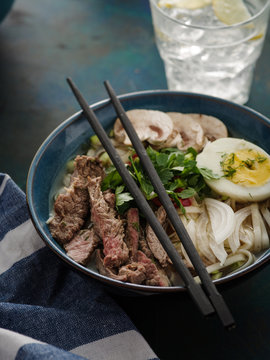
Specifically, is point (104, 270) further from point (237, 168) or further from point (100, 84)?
point (100, 84)

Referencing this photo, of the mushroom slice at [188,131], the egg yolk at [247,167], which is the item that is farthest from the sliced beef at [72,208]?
the egg yolk at [247,167]

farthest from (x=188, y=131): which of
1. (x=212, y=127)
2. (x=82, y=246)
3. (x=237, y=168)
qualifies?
(x=82, y=246)

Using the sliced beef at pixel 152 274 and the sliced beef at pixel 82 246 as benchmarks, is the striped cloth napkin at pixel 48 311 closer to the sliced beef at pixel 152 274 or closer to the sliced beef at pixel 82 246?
the sliced beef at pixel 82 246

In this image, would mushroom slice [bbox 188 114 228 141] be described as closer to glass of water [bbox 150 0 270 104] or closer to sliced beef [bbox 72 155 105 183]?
glass of water [bbox 150 0 270 104]

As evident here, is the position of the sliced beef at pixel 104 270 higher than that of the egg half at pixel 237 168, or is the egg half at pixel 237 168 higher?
the sliced beef at pixel 104 270

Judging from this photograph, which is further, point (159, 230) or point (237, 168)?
point (237, 168)

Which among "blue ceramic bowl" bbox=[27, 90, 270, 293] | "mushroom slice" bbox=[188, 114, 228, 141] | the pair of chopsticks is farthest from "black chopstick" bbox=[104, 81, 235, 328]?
"mushroom slice" bbox=[188, 114, 228, 141]
